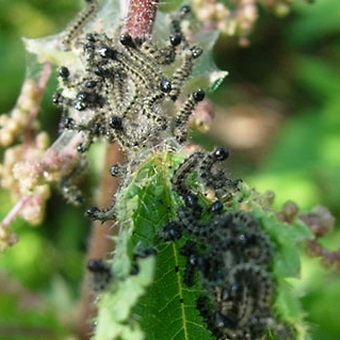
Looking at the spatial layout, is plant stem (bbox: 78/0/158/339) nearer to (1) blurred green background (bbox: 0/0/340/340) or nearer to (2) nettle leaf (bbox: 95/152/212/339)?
(2) nettle leaf (bbox: 95/152/212/339)

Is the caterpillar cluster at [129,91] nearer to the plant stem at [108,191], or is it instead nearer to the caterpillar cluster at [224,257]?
the plant stem at [108,191]

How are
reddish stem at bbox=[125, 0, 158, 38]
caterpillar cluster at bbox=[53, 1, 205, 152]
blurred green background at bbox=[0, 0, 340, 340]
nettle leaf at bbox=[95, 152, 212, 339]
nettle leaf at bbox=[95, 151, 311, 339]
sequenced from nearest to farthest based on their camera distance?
1. nettle leaf at bbox=[95, 151, 311, 339]
2. nettle leaf at bbox=[95, 152, 212, 339]
3. caterpillar cluster at bbox=[53, 1, 205, 152]
4. reddish stem at bbox=[125, 0, 158, 38]
5. blurred green background at bbox=[0, 0, 340, 340]

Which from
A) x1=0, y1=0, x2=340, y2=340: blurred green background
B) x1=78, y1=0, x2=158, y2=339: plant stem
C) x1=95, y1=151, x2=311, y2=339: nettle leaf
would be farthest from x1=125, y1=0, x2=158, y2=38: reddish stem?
x1=0, y1=0, x2=340, y2=340: blurred green background

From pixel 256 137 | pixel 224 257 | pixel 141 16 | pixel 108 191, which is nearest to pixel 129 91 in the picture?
pixel 141 16

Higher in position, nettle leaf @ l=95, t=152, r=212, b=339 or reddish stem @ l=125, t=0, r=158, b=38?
reddish stem @ l=125, t=0, r=158, b=38

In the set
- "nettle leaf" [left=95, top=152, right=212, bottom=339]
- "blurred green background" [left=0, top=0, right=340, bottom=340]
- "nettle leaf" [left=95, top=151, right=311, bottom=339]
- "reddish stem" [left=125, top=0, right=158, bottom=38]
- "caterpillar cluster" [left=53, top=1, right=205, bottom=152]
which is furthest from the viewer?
"blurred green background" [left=0, top=0, right=340, bottom=340]

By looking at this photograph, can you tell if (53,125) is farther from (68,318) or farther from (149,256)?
(149,256)

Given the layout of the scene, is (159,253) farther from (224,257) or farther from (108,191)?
(108,191)
